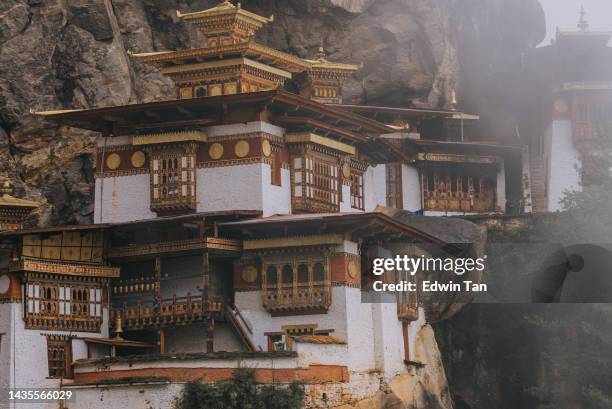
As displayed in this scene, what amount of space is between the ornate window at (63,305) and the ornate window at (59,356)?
1.27 ft

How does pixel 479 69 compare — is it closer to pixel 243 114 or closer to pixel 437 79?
pixel 437 79

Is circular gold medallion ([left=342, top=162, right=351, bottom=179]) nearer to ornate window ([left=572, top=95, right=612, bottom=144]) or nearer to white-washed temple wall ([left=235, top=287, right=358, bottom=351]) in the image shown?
white-washed temple wall ([left=235, top=287, right=358, bottom=351])

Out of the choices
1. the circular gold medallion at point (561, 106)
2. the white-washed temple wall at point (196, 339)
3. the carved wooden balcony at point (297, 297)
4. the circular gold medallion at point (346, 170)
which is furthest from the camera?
the circular gold medallion at point (561, 106)

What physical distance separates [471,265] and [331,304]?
9899 millimetres

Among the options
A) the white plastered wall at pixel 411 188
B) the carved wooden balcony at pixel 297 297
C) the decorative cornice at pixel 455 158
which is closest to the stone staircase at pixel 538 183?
the decorative cornice at pixel 455 158

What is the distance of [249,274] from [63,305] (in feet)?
19.1

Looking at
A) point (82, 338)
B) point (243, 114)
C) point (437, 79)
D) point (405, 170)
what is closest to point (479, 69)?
point (437, 79)

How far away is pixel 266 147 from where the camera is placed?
58031mm

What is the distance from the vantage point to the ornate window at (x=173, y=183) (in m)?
58.2

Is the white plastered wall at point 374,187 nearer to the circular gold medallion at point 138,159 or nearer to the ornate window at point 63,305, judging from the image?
the circular gold medallion at point 138,159

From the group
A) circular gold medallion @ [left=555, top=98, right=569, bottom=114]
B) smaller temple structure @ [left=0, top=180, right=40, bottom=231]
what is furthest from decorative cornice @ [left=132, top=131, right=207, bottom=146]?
circular gold medallion @ [left=555, top=98, right=569, bottom=114]

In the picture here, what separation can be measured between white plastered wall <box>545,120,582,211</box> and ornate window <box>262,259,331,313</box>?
75.9 feet

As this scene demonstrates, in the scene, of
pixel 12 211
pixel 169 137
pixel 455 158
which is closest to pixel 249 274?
pixel 169 137

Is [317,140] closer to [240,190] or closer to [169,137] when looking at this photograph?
[240,190]
